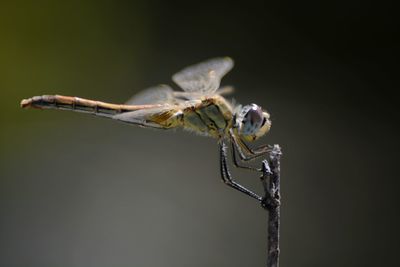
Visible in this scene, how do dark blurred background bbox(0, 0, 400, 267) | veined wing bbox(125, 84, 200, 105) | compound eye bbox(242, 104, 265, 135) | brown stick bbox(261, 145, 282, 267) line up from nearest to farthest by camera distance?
brown stick bbox(261, 145, 282, 267)
compound eye bbox(242, 104, 265, 135)
veined wing bbox(125, 84, 200, 105)
dark blurred background bbox(0, 0, 400, 267)

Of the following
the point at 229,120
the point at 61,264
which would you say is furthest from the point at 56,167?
the point at 229,120

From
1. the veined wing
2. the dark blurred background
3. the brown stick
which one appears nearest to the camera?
the brown stick

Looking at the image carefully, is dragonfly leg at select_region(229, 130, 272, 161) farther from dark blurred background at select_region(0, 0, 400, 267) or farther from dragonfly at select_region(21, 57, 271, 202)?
dark blurred background at select_region(0, 0, 400, 267)

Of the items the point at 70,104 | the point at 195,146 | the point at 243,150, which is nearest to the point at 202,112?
the point at 243,150

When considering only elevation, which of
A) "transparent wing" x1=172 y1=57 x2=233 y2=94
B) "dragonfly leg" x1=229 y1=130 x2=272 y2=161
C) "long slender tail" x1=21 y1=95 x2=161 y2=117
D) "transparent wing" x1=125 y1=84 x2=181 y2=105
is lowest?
"dragonfly leg" x1=229 y1=130 x2=272 y2=161

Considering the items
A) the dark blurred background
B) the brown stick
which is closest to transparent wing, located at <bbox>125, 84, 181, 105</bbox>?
the brown stick

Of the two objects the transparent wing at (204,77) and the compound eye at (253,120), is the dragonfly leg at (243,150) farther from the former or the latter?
the transparent wing at (204,77)

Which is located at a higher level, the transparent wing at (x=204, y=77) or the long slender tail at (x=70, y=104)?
the transparent wing at (x=204, y=77)

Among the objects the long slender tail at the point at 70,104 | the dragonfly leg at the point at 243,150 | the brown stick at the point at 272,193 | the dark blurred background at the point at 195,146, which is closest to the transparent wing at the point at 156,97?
the long slender tail at the point at 70,104

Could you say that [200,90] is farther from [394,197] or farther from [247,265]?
[394,197]
